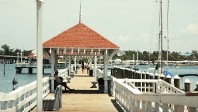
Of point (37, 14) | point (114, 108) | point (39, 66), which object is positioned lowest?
point (114, 108)

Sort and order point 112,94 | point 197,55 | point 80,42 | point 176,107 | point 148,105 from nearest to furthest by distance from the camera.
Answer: point 176,107
point 148,105
point 112,94
point 80,42
point 197,55

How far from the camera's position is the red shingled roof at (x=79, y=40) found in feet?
80.8

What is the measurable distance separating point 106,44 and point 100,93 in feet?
8.91

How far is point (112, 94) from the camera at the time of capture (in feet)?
77.3

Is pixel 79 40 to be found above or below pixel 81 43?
above

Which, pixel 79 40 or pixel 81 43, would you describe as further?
pixel 79 40

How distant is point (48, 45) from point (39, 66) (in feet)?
36.1

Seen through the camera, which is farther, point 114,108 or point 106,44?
point 106,44

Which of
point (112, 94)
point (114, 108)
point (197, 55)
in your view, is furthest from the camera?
point (197, 55)

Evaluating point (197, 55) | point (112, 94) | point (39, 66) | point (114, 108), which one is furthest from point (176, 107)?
point (197, 55)

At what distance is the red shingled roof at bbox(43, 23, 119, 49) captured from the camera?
80.8ft

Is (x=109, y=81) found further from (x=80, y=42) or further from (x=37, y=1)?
(x=37, y=1)

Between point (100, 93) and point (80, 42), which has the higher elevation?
point (80, 42)

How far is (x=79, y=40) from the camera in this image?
25.3 metres
